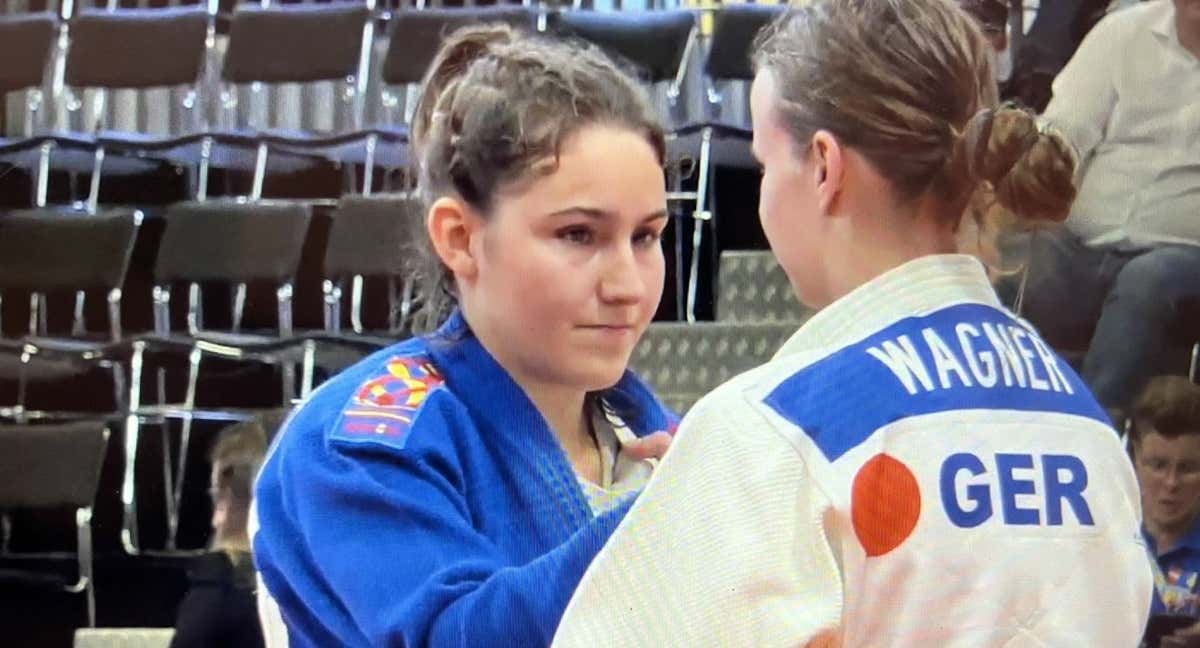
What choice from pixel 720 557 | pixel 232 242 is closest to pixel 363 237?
pixel 232 242

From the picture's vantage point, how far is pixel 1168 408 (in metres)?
2.44

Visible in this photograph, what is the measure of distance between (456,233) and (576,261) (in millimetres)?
103

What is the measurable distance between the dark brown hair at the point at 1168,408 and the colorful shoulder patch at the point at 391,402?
168 centimetres

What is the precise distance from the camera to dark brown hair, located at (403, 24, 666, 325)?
101 centimetres

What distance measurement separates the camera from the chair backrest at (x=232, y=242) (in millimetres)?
3830

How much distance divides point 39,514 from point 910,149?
3.06m

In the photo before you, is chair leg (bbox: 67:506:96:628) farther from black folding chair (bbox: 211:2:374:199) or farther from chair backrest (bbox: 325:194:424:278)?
black folding chair (bbox: 211:2:374:199)

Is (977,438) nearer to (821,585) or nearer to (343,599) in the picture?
(821,585)

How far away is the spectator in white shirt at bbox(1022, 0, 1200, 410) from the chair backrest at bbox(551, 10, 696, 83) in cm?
144

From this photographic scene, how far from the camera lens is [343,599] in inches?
35.2

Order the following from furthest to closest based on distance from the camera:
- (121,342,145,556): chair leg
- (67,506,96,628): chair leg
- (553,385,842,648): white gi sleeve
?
1. (121,342,145,556): chair leg
2. (67,506,96,628): chair leg
3. (553,385,842,648): white gi sleeve

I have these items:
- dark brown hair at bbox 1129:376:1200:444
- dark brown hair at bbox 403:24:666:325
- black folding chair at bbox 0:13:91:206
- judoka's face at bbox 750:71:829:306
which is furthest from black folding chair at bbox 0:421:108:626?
judoka's face at bbox 750:71:829:306

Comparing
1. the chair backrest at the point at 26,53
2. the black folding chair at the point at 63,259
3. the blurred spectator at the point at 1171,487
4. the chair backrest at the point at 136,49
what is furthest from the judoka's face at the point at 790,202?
the chair backrest at the point at 26,53

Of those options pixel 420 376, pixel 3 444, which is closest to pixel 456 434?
pixel 420 376
